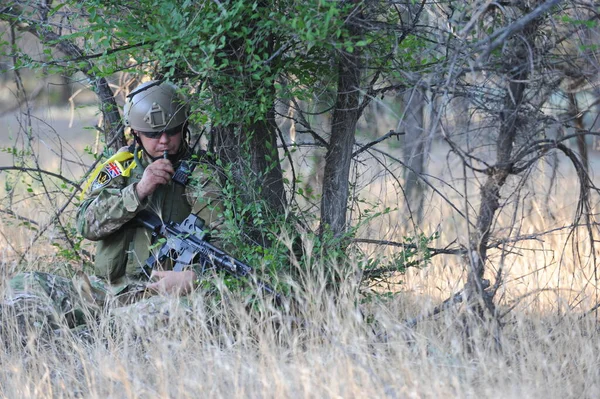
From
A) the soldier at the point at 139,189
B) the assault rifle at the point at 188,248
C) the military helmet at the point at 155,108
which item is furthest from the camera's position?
the military helmet at the point at 155,108

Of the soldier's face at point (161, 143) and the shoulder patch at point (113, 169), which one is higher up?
the soldier's face at point (161, 143)

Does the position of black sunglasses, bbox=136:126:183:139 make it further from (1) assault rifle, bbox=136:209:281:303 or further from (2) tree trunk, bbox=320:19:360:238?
(2) tree trunk, bbox=320:19:360:238

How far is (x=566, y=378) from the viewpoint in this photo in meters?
3.42

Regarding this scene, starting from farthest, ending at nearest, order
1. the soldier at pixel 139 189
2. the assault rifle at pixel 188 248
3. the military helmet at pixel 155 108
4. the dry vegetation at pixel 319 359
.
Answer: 1. the military helmet at pixel 155 108
2. the soldier at pixel 139 189
3. the assault rifle at pixel 188 248
4. the dry vegetation at pixel 319 359

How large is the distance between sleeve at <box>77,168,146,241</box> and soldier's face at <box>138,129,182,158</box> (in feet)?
0.84

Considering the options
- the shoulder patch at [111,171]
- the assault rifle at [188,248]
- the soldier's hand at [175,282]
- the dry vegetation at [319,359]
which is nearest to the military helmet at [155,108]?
the shoulder patch at [111,171]

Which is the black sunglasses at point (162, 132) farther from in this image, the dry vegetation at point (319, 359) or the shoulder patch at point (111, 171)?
the dry vegetation at point (319, 359)

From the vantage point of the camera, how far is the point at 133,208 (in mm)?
4465

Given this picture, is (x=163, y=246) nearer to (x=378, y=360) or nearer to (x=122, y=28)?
(x=122, y=28)

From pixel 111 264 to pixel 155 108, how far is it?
1.01m

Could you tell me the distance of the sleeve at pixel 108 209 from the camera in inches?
177

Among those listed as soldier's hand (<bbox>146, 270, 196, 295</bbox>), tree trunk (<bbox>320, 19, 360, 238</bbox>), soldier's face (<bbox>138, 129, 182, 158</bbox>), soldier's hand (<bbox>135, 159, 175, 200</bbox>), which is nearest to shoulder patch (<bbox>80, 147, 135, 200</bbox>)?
soldier's face (<bbox>138, 129, 182, 158</bbox>)

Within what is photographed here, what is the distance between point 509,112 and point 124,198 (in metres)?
2.24

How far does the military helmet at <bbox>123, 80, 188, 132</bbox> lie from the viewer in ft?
15.2
